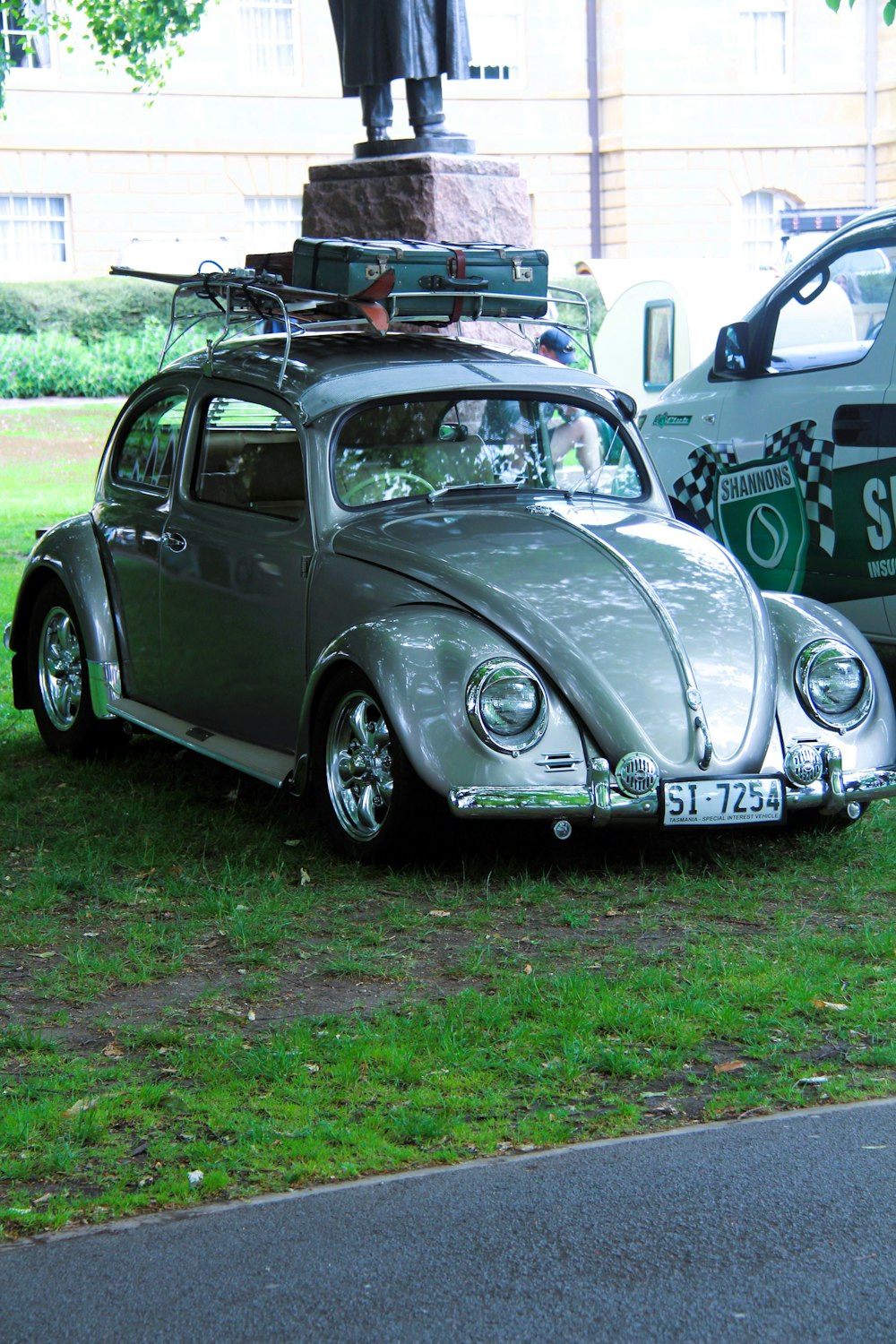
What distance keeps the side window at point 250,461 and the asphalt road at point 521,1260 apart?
337cm

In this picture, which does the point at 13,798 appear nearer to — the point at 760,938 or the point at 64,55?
the point at 760,938

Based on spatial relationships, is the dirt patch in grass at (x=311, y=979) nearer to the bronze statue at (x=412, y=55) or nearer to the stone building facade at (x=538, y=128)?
the bronze statue at (x=412, y=55)

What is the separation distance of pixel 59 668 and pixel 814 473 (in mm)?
3546

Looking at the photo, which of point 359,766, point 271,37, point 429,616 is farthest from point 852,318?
point 271,37

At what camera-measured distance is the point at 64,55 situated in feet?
114

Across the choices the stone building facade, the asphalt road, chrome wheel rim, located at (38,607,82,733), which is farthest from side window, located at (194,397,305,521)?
the stone building facade

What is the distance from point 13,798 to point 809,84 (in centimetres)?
3559

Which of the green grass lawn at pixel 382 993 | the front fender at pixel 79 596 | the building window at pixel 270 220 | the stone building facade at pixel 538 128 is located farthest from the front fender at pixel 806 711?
the building window at pixel 270 220

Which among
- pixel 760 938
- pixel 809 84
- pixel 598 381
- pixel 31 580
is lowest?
pixel 760 938

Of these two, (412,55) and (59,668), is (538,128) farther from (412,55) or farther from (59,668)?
(59,668)

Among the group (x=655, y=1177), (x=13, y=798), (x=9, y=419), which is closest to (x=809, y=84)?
(x=9, y=419)

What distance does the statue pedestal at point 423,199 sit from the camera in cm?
1159

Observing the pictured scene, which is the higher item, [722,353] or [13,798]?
[722,353]

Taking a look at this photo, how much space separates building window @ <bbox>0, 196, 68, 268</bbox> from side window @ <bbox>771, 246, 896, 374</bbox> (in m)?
29.0
